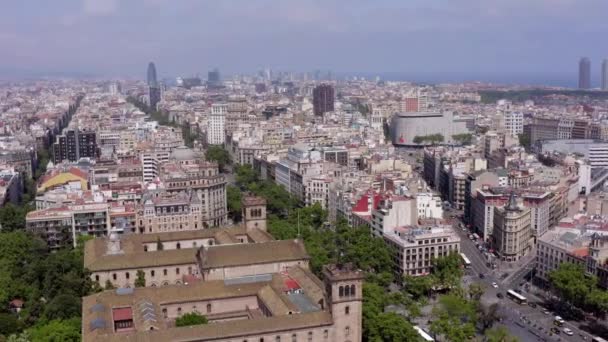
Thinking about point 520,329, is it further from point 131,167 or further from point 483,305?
point 131,167

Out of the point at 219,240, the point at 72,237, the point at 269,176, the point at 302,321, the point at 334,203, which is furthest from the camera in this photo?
the point at 269,176

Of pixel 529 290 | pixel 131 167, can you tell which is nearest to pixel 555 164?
pixel 529 290

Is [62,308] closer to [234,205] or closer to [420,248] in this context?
[420,248]

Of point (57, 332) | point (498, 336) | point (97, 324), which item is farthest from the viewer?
point (498, 336)

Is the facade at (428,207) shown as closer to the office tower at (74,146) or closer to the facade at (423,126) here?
Answer: the office tower at (74,146)

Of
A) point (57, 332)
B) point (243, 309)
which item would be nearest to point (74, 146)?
point (243, 309)

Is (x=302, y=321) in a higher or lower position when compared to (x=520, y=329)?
higher
